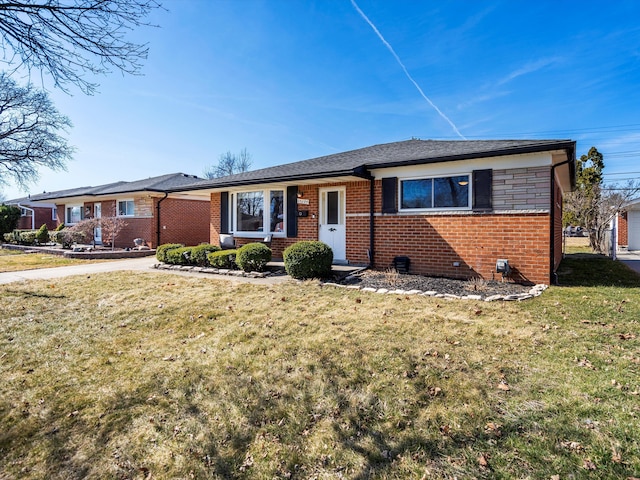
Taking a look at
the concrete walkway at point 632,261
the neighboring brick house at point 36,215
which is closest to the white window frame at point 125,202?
the neighboring brick house at point 36,215

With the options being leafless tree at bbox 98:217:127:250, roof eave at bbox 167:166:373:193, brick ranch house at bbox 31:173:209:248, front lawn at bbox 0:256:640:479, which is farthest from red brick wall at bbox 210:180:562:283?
leafless tree at bbox 98:217:127:250

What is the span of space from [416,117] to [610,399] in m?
16.7

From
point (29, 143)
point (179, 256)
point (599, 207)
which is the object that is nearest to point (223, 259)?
point (179, 256)

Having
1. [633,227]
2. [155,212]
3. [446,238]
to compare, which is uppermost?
[155,212]

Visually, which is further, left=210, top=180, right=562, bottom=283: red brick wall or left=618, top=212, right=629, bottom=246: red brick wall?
left=618, top=212, right=629, bottom=246: red brick wall

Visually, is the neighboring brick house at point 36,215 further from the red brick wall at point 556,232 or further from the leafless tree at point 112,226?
the red brick wall at point 556,232

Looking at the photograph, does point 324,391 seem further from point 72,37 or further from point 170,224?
point 170,224

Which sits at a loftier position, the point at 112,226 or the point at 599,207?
the point at 599,207

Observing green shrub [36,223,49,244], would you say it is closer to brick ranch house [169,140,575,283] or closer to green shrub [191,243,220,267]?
brick ranch house [169,140,575,283]

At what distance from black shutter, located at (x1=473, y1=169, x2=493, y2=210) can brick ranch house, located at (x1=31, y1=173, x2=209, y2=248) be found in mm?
13850

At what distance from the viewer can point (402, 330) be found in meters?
4.60

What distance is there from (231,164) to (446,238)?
4169cm

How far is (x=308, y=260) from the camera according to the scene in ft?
26.3

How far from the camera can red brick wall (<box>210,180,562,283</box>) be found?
295 inches
